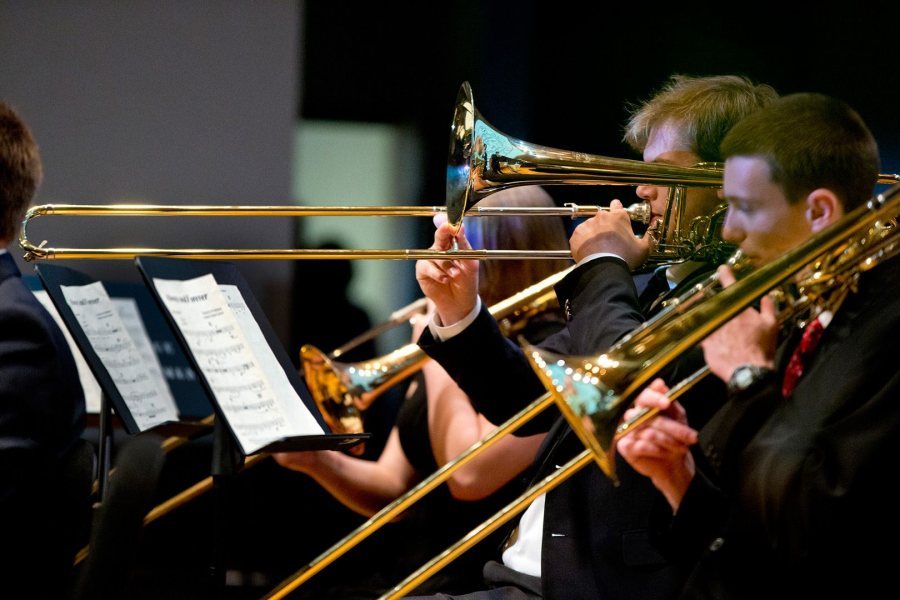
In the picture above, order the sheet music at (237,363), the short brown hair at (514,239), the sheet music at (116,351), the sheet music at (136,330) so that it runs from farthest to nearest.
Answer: the sheet music at (136,330), the short brown hair at (514,239), the sheet music at (116,351), the sheet music at (237,363)

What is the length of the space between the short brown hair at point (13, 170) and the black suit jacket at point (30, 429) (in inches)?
6.4

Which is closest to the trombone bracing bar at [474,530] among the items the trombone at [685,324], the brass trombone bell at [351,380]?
the trombone at [685,324]

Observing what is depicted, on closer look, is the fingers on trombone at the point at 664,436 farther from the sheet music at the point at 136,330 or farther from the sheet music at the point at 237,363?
the sheet music at the point at 136,330

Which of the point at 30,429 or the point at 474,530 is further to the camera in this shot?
the point at 30,429

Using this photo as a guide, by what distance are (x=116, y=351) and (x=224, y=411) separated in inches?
18.5

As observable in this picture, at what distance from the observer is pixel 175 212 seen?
2.02m

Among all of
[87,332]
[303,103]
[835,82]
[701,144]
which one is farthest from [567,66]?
[87,332]

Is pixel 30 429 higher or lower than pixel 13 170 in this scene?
lower

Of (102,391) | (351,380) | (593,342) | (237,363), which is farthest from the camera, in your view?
(351,380)

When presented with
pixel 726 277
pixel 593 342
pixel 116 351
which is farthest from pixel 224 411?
pixel 726 277

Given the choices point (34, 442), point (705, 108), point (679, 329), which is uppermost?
point (705, 108)

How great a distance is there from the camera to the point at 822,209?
139 cm

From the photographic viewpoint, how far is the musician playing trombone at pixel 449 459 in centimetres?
231

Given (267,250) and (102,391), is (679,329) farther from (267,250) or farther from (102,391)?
(102,391)
